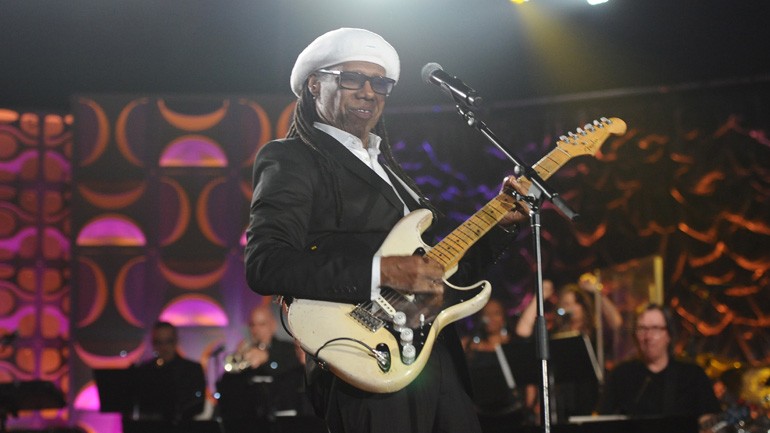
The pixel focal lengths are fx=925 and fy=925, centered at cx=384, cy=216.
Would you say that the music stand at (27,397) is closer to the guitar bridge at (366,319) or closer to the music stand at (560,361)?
the music stand at (560,361)

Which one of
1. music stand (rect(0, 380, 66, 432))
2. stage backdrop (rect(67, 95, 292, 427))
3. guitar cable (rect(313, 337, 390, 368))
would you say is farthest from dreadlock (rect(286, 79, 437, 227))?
stage backdrop (rect(67, 95, 292, 427))

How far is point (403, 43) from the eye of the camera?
8695mm

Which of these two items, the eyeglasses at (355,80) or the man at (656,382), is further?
the man at (656,382)

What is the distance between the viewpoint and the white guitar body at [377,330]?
267cm

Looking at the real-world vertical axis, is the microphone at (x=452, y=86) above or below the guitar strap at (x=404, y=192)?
above

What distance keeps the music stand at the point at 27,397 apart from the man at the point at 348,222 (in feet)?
20.3

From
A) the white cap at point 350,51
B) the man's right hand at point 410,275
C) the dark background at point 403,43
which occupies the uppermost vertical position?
the dark background at point 403,43

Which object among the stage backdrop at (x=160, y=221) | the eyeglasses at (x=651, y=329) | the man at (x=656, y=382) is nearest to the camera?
the man at (x=656, y=382)

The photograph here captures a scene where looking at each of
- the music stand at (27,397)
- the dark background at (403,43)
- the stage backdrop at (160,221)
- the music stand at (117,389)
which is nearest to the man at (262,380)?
the music stand at (117,389)

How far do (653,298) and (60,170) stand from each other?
22.1 feet

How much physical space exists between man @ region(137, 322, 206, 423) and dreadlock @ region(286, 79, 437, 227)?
3.73 m

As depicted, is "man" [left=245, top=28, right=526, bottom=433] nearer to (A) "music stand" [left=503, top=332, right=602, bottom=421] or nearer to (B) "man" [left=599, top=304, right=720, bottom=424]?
(A) "music stand" [left=503, top=332, right=602, bottom=421]

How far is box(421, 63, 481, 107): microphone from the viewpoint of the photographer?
3.22 meters

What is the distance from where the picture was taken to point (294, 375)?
25.2 ft
